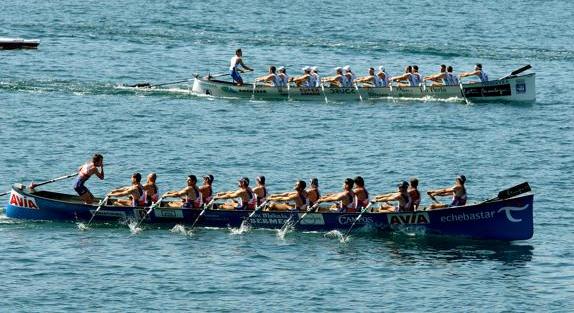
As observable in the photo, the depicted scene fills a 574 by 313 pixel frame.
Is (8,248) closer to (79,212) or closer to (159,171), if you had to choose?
(79,212)

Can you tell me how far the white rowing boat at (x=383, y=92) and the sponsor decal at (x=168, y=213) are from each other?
89.5ft

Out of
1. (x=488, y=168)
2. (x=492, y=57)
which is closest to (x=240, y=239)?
(x=488, y=168)

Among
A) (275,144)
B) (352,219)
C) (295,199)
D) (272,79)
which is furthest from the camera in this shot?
(272,79)

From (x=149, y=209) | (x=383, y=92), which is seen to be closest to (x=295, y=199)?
(x=149, y=209)

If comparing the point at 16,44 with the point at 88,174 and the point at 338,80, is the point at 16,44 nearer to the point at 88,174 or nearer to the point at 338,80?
the point at 338,80

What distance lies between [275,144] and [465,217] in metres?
20.1

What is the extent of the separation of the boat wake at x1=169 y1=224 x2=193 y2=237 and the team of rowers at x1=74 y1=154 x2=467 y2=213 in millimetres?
807

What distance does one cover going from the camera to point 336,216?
5512cm

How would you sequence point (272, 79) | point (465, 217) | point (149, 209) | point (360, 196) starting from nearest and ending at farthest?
point (465, 217)
point (360, 196)
point (149, 209)
point (272, 79)

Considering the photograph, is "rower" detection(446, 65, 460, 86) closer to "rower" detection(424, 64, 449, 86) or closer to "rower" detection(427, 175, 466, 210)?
"rower" detection(424, 64, 449, 86)

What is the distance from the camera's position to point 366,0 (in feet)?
443

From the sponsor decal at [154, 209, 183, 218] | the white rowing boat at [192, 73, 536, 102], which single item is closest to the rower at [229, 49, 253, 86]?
the white rowing boat at [192, 73, 536, 102]

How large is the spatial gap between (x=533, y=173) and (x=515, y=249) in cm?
1418

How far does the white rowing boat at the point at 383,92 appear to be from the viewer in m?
82.6
